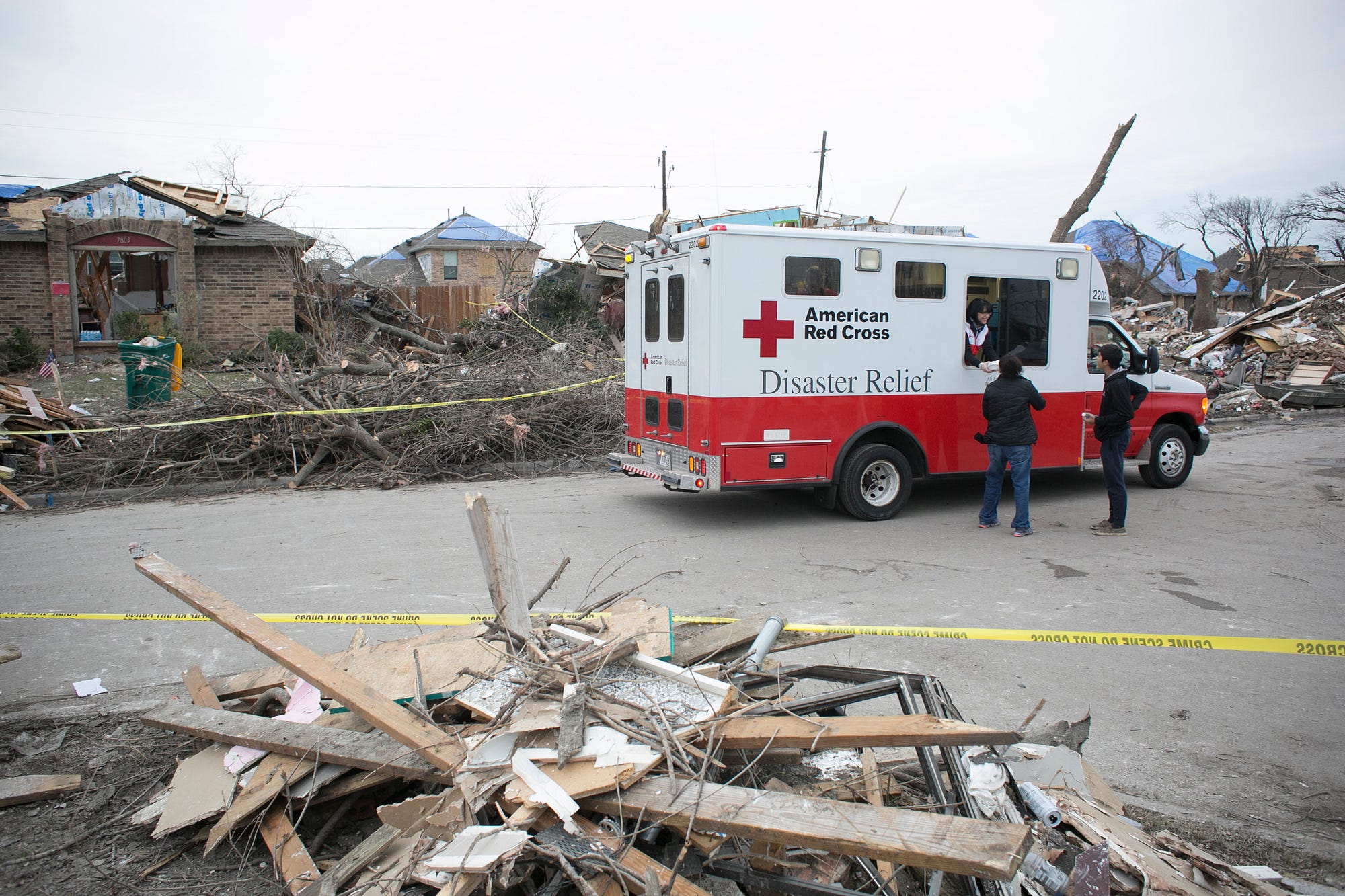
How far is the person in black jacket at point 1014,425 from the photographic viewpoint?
27.2 ft

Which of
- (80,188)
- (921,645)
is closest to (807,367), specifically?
(921,645)

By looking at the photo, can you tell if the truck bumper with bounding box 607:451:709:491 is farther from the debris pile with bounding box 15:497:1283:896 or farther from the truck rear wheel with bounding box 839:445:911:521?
the debris pile with bounding box 15:497:1283:896

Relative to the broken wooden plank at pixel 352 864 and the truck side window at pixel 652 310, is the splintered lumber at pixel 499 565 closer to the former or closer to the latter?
the broken wooden plank at pixel 352 864

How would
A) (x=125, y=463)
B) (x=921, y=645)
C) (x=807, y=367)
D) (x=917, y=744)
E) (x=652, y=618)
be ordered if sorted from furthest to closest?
(x=125, y=463), (x=807, y=367), (x=921, y=645), (x=652, y=618), (x=917, y=744)

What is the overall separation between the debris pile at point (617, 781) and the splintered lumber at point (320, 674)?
0.03 ft

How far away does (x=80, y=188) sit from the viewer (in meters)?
23.3

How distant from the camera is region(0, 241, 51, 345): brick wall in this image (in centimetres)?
1991

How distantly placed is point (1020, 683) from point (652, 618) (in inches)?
86.7

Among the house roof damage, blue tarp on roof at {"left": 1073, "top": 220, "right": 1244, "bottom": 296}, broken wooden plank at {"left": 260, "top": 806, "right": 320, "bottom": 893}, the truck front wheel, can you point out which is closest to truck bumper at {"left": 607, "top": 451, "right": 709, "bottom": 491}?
broken wooden plank at {"left": 260, "top": 806, "right": 320, "bottom": 893}

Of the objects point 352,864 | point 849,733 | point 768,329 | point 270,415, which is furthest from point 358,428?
point 849,733

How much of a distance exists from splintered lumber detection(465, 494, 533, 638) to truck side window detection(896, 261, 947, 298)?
6061 mm

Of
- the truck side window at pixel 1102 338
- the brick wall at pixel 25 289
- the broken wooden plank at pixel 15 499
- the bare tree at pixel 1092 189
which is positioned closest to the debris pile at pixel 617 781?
the broken wooden plank at pixel 15 499

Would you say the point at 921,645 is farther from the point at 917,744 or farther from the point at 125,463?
the point at 125,463

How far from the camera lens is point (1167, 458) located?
35.4ft
